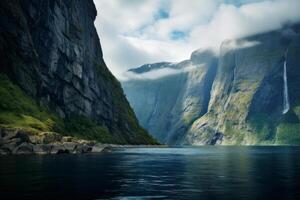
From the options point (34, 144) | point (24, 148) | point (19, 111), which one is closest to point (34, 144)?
point (34, 144)

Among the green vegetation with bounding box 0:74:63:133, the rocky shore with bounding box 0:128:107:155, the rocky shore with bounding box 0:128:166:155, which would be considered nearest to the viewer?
the rocky shore with bounding box 0:128:166:155

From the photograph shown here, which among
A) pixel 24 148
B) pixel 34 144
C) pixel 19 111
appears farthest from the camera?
pixel 19 111

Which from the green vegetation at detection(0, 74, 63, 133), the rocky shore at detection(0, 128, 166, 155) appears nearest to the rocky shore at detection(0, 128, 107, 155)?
the rocky shore at detection(0, 128, 166, 155)

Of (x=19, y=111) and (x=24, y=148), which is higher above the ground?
(x=19, y=111)

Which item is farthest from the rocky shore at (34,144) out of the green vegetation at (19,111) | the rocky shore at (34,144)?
the green vegetation at (19,111)

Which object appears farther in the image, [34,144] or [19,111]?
[19,111]

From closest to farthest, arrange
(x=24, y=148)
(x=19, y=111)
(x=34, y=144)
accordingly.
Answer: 1. (x=24, y=148)
2. (x=34, y=144)
3. (x=19, y=111)

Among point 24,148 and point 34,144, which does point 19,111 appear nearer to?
Result: point 34,144

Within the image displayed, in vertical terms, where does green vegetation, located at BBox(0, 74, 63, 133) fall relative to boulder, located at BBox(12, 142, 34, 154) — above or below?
above

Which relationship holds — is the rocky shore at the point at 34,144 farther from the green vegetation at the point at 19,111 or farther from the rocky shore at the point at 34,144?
the green vegetation at the point at 19,111

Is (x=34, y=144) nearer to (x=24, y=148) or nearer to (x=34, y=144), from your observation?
(x=34, y=144)

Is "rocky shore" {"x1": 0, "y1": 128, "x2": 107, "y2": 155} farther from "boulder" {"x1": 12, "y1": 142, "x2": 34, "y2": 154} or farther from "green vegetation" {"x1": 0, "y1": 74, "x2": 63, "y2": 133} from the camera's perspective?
"green vegetation" {"x1": 0, "y1": 74, "x2": 63, "y2": 133}

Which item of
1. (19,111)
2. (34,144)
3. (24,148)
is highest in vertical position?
(19,111)
